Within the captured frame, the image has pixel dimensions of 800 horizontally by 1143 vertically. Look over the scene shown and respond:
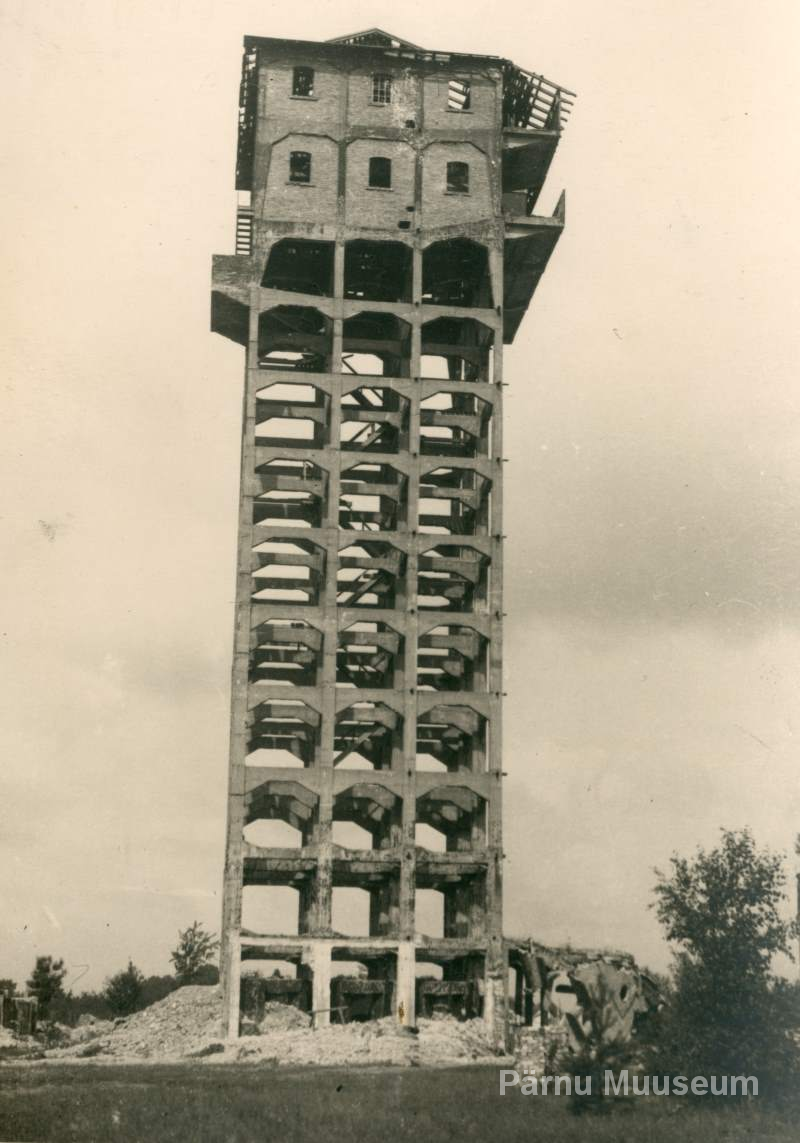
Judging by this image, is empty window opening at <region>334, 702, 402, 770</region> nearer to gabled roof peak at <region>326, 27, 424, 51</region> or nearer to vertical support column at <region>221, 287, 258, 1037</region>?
vertical support column at <region>221, 287, 258, 1037</region>

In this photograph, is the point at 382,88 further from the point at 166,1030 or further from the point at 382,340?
the point at 166,1030

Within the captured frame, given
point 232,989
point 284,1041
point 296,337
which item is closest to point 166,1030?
point 232,989

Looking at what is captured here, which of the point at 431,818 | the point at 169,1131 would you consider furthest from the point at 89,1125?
the point at 431,818

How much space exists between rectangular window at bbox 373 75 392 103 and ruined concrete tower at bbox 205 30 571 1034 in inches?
2.9

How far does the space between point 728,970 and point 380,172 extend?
34634mm

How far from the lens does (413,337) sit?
6047 centimetres

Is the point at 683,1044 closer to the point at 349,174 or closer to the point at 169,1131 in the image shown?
the point at 169,1131

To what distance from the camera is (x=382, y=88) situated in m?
62.0

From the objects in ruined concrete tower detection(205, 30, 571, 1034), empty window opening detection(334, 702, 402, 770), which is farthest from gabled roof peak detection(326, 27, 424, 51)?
empty window opening detection(334, 702, 402, 770)

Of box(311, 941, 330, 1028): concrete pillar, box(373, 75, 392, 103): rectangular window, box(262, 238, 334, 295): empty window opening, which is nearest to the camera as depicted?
box(311, 941, 330, 1028): concrete pillar

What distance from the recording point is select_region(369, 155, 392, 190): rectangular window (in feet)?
201

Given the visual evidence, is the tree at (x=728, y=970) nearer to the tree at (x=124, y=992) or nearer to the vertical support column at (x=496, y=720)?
the vertical support column at (x=496, y=720)

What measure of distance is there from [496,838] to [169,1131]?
20.6 meters

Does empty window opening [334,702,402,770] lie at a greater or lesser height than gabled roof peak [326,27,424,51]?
lesser
